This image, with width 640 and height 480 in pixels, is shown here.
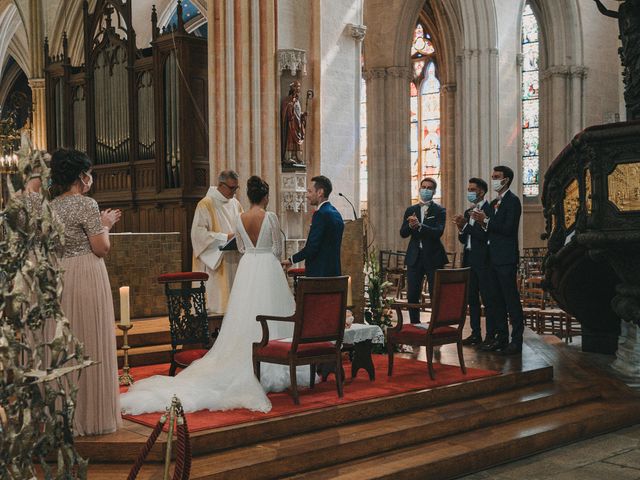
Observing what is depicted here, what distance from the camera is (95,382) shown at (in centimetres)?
480

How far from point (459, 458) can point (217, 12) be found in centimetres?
732

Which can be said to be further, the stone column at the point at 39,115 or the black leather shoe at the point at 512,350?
the stone column at the point at 39,115

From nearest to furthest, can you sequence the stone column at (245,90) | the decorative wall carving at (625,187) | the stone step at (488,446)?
the stone step at (488,446)
the decorative wall carving at (625,187)
the stone column at (245,90)

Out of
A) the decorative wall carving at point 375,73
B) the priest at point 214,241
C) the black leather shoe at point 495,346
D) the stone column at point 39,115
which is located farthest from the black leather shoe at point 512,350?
the decorative wall carving at point 375,73

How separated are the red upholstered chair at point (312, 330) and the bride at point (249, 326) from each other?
242 millimetres

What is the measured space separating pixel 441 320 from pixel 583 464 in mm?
1592

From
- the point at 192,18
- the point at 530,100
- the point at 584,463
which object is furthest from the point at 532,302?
the point at 192,18

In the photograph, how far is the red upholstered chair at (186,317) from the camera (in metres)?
6.43

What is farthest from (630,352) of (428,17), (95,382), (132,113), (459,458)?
(428,17)

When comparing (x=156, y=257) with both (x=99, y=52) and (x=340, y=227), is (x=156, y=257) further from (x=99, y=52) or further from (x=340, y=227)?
(x=99, y=52)

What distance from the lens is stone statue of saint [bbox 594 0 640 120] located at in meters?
7.47

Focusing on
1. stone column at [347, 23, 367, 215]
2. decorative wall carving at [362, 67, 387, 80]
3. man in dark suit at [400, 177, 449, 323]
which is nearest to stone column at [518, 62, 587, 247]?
decorative wall carving at [362, 67, 387, 80]

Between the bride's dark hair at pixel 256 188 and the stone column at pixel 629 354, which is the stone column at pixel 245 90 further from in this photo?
the stone column at pixel 629 354

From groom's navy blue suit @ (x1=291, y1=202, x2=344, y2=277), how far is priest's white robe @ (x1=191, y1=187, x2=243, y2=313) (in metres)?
1.44
